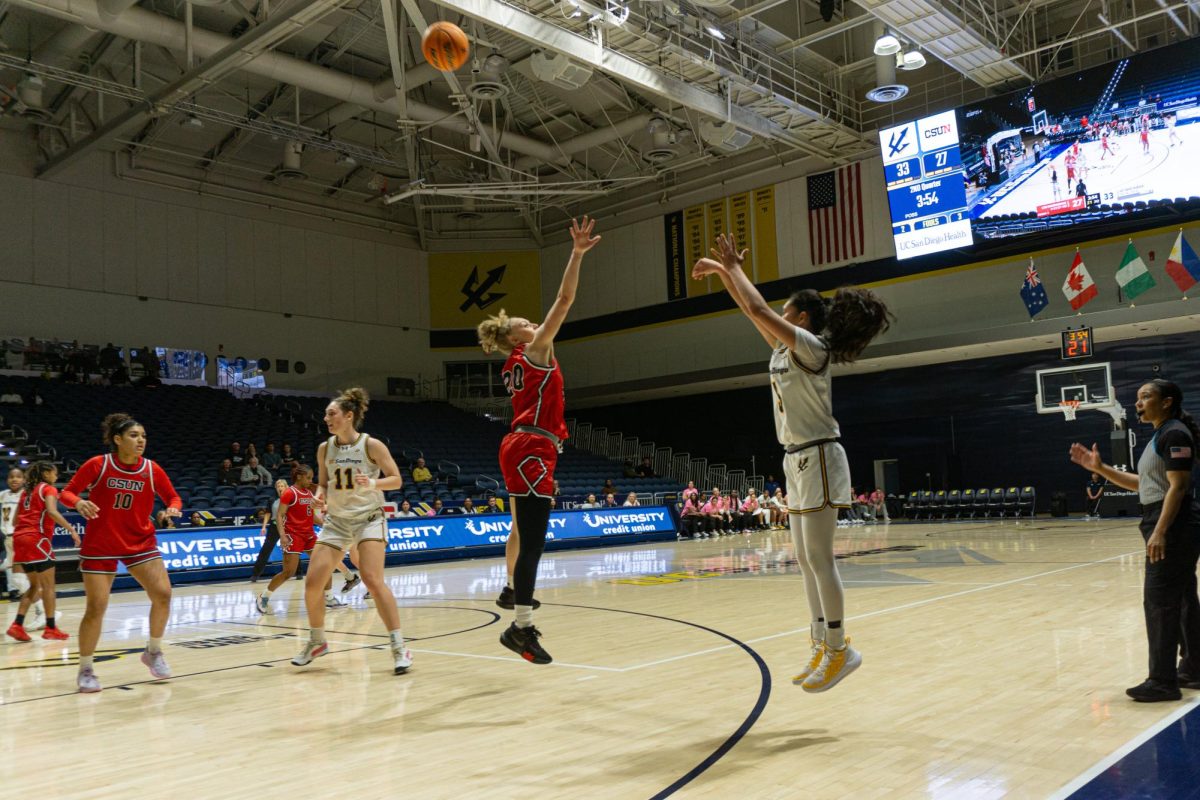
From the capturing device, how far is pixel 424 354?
32.2m

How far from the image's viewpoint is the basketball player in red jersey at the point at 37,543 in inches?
325

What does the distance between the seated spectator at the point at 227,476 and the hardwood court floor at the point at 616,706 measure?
362 inches

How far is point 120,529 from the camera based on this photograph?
18.9ft

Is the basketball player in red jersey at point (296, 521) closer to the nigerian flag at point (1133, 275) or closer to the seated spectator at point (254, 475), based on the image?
the seated spectator at point (254, 475)

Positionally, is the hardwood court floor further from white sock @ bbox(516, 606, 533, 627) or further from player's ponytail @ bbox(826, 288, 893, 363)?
player's ponytail @ bbox(826, 288, 893, 363)

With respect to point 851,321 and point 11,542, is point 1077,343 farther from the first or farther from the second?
point 11,542

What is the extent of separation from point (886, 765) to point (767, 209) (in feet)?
84.4

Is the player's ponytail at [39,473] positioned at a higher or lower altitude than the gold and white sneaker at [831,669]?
higher

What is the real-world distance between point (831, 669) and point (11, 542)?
9.72 metres

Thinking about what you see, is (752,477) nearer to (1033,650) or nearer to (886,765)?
(1033,650)

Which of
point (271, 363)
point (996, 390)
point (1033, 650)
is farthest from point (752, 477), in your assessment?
point (1033, 650)

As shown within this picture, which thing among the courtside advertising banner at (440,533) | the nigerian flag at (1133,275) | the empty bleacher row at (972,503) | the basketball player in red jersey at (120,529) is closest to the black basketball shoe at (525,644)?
the basketball player in red jersey at (120,529)

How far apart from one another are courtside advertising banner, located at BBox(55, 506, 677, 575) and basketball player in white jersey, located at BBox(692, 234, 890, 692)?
7029 millimetres

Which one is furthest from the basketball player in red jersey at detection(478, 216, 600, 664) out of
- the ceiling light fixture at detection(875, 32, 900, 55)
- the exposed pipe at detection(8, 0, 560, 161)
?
the exposed pipe at detection(8, 0, 560, 161)
